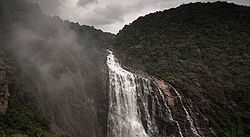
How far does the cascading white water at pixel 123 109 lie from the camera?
4769 centimetres

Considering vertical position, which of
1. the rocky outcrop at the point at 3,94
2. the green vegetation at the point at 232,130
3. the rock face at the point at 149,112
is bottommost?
the green vegetation at the point at 232,130

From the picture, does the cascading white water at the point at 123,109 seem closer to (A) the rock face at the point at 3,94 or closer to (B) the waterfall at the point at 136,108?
(B) the waterfall at the point at 136,108

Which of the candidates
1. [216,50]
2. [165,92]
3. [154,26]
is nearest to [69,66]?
[165,92]

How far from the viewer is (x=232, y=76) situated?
63969mm

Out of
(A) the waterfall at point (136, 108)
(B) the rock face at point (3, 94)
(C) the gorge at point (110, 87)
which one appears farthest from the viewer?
(A) the waterfall at point (136, 108)

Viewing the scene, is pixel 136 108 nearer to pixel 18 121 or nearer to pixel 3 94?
pixel 18 121

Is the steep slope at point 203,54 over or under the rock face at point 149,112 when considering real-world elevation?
over

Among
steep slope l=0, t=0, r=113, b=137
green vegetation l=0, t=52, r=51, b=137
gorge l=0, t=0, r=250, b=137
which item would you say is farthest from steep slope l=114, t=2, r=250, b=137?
green vegetation l=0, t=52, r=51, b=137

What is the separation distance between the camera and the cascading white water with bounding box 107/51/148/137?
47.7 m

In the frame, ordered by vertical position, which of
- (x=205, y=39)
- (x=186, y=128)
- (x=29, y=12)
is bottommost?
(x=186, y=128)

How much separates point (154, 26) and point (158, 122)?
175 ft

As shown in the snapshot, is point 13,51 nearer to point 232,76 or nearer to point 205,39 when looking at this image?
point 232,76

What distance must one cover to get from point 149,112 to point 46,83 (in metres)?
15.6

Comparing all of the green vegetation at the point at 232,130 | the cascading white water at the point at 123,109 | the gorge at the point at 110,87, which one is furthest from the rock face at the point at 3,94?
the green vegetation at the point at 232,130
